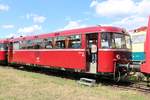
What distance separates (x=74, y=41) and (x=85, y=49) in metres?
1.27

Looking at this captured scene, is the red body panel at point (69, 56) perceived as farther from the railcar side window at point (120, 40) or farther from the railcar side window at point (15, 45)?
the railcar side window at point (15, 45)

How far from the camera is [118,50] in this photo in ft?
55.3

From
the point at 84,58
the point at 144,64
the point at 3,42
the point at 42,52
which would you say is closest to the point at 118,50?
the point at 84,58

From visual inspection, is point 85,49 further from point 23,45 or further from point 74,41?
point 23,45

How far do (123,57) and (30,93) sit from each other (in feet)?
19.2

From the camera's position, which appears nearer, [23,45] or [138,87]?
[138,87]

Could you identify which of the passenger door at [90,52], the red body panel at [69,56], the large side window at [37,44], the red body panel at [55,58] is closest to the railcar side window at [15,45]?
the red body panel at [55,58]

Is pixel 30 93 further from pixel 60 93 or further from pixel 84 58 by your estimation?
pixel 84 58

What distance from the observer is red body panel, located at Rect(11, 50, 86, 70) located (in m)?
18.4

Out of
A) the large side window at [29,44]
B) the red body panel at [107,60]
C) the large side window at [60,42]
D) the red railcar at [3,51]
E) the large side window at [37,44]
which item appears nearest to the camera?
the red body panel at [107,60]

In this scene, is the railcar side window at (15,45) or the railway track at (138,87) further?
the railcar side window at (15,45)

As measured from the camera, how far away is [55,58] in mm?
21141

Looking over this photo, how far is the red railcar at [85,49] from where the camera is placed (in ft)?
54.7

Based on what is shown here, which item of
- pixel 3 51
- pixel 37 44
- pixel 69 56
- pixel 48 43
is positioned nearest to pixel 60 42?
pixel 69 56
